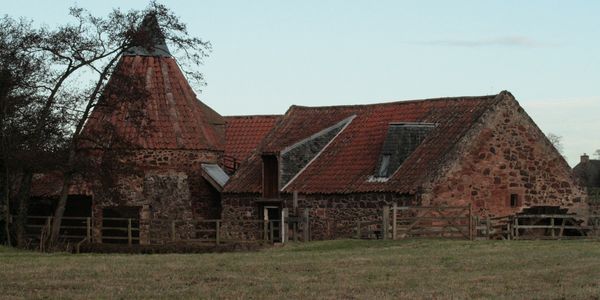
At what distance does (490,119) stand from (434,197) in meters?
3.58

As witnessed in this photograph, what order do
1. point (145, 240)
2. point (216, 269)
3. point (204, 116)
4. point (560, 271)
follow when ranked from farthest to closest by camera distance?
1. point (204, 116)
2. point (145, 240)
3. point (216, 269)
4. point (560, 271)

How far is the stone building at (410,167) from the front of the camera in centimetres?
4450

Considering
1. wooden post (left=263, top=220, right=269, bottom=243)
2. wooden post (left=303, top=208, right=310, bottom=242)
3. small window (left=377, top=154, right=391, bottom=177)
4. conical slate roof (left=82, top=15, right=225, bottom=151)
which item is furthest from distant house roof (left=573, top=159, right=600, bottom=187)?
wooden post (left=303, top=208, right=310, bottom=242)

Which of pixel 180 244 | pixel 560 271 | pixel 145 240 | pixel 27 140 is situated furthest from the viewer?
pixel 145 240

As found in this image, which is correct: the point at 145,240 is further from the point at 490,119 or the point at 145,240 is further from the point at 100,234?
the point at 490,119

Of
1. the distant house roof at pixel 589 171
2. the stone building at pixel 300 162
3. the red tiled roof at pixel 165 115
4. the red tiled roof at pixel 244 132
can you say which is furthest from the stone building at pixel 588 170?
the red tiled roof at pixel 165 115

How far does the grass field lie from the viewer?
2391 cm

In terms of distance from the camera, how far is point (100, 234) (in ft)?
161

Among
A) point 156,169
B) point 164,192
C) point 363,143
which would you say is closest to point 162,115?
point 156,169

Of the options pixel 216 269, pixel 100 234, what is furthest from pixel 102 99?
pixel 216 269

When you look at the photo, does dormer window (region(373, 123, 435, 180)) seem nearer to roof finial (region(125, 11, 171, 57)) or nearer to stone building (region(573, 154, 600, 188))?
roof finial (region(125, 11, 171, 57))

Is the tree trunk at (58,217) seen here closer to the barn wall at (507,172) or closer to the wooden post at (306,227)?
the wooden post at (306,227)

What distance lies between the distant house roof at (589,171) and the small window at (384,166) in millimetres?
68296

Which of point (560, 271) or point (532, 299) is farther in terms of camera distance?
point (560, 271)
